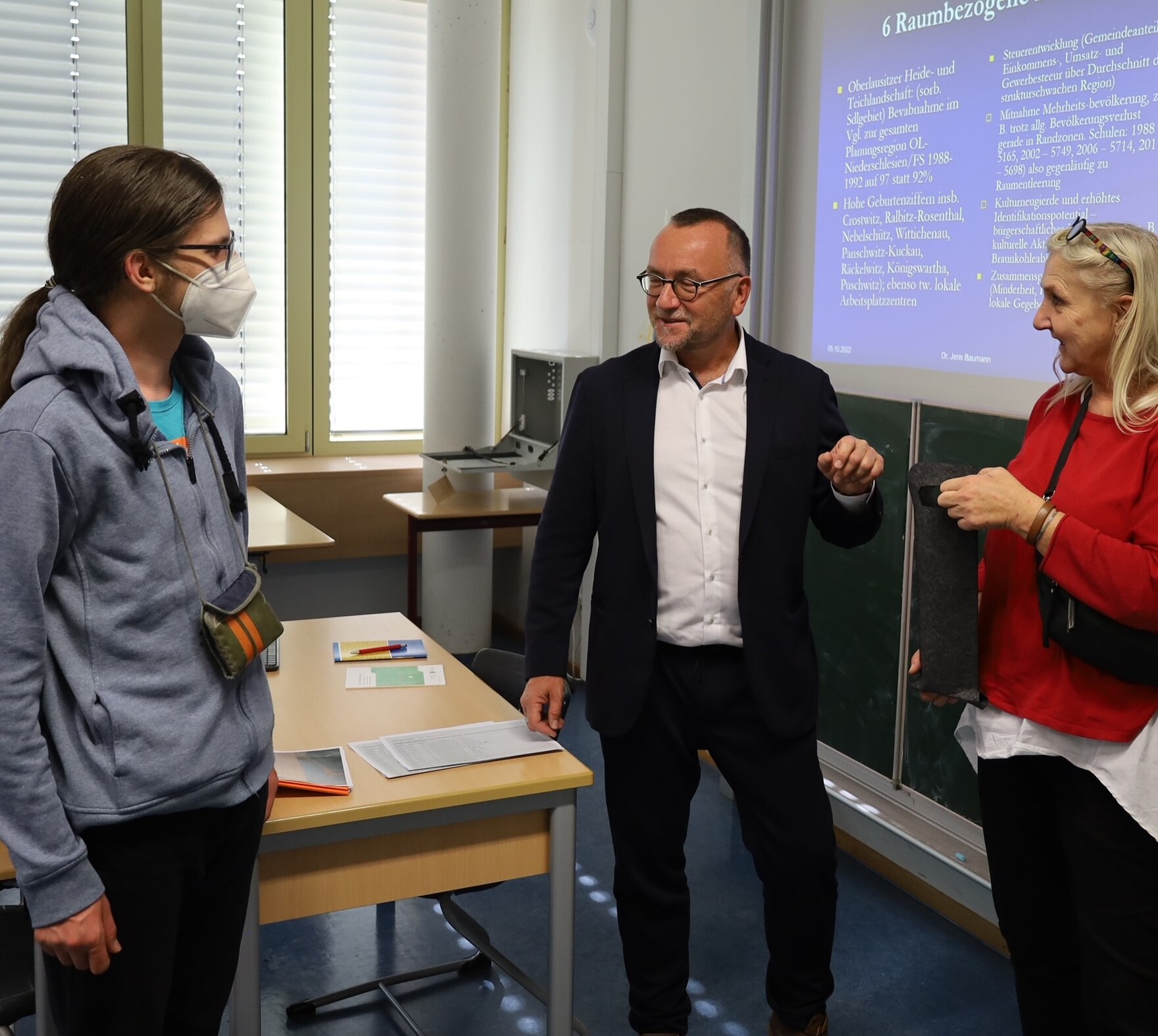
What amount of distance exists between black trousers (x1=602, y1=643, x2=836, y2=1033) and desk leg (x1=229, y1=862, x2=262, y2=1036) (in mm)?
801

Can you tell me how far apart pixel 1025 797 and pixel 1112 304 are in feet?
2.66

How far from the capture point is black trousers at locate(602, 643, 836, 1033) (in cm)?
231

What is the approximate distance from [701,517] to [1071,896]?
37.0 inches

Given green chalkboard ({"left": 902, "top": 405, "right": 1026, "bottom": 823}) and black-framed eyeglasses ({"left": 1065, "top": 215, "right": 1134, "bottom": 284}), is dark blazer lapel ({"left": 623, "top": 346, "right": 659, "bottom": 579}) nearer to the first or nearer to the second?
black-framed eyeglasses ({"left": 1065, "top": 215, "right": 1134, "bottom": 284})

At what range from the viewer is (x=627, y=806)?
2.42 meters

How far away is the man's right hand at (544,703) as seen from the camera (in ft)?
7.43

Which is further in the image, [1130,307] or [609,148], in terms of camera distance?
[609,148]

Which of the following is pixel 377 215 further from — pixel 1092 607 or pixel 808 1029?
pixel 1092 607

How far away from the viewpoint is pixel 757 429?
2.26m

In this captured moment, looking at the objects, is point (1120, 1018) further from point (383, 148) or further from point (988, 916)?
point (383, 148)

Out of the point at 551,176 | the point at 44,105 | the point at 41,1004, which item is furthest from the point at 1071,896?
the point at 44,105

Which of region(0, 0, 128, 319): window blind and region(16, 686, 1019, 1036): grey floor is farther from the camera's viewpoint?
region(0, 0, 128, 319): window blind

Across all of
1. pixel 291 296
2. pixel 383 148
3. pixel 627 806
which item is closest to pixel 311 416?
→ pixel 291 296

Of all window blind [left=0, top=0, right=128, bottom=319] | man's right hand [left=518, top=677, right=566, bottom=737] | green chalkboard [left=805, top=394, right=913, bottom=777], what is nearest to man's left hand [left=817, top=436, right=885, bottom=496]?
man's right hand [left=518, top=677, right=566, bottom=737]
